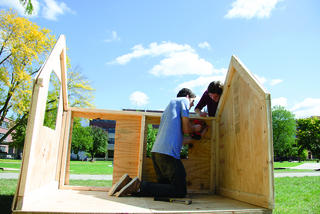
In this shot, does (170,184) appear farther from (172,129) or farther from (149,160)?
(149,160)

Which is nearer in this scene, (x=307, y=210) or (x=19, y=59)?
(x=307, y=210)

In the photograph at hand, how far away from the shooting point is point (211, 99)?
467cm

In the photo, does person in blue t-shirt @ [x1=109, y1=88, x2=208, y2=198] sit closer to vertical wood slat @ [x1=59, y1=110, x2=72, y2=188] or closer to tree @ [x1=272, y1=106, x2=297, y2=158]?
vertical wood slat @ [x1=59, y1=110, x2=72, y2=188]

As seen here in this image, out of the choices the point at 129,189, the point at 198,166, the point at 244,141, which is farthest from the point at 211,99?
the point at 129,189

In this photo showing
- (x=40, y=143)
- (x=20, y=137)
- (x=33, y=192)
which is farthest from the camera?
(x=20, y=137)

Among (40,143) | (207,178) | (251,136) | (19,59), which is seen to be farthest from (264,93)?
(19,59)

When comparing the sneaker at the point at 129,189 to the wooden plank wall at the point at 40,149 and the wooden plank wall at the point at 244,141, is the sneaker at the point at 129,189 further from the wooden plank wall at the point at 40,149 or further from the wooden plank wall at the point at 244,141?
the wooden plank wall at the point at 244,141

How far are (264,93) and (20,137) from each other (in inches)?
1151

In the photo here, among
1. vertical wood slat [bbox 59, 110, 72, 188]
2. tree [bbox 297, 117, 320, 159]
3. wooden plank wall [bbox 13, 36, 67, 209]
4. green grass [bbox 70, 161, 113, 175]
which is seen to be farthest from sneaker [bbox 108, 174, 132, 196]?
tree [bbox 297, 117, 320, 159]

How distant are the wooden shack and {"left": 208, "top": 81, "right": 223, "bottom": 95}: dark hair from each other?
16 centimetres

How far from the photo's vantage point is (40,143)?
2.82m

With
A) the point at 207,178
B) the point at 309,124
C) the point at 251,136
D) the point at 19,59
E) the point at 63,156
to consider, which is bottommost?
the point at 207,178

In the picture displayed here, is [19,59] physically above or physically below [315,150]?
above

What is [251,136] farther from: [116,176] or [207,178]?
[116,176]
